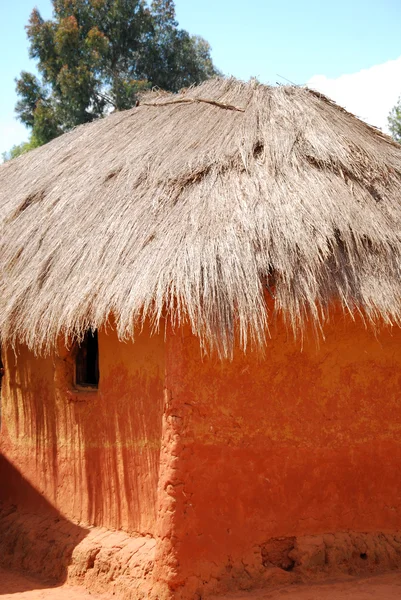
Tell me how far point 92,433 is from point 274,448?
1.69 m

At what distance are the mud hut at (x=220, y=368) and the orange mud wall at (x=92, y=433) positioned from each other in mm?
22

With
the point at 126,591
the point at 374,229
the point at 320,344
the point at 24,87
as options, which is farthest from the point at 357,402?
the point at 24,87

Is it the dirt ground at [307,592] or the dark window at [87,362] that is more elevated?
the dark window at [87,362]

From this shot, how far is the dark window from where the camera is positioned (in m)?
7.49

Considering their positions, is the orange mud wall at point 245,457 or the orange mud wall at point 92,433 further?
the orange mud wall at point 92,433

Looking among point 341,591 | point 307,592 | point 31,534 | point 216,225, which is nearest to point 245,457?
point 307,592

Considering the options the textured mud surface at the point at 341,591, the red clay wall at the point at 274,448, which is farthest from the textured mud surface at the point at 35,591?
the textured mud surface at the point at 341,591

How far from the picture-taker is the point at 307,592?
586 centimetres

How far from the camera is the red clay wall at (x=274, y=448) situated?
582 centimetres

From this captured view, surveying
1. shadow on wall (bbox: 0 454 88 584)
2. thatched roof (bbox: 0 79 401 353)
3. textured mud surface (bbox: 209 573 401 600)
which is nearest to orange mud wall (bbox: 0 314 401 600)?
textured mud surface (bbox: 209 573 401 600)

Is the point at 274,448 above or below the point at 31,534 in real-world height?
above

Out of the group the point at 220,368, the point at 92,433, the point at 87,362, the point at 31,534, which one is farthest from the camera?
the point at 87,362

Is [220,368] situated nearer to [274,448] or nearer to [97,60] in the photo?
[274,448]

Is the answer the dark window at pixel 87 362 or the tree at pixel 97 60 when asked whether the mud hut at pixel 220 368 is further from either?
the tree at pixel 97 60
